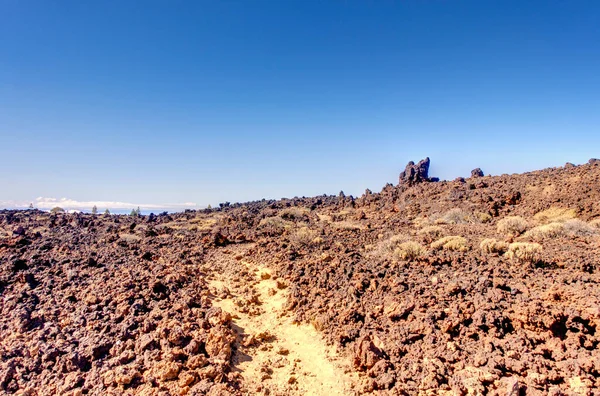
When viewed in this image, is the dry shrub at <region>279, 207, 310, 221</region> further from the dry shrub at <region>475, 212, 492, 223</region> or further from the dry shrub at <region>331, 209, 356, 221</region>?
the dry shrub at <region>475, 212, 492, 223</region>

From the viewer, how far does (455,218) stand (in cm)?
1583

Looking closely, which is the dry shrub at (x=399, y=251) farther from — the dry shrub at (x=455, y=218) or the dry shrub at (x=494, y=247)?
the dry shrub at (x=455, y=218)

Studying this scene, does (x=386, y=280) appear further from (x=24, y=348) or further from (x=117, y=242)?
(x=117, y=242)

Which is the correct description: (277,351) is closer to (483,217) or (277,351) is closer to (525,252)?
(525,252)

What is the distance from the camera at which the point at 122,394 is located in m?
4.42

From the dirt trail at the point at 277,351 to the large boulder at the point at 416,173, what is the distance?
75.9 ft

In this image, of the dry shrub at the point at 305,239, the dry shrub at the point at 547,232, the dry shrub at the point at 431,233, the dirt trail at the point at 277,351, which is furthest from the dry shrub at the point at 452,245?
the dirt trail at the point at 277,351

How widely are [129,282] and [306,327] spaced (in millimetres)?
4188

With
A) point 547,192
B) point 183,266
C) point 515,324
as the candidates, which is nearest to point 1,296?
point 183,266

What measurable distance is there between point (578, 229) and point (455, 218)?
18.0 ft

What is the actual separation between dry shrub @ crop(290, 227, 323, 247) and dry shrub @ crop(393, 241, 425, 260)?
3478 millimetres

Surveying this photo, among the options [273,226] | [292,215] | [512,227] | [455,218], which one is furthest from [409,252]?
[292,215]

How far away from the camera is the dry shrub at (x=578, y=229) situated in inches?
402

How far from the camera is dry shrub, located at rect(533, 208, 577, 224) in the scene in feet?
45.3
